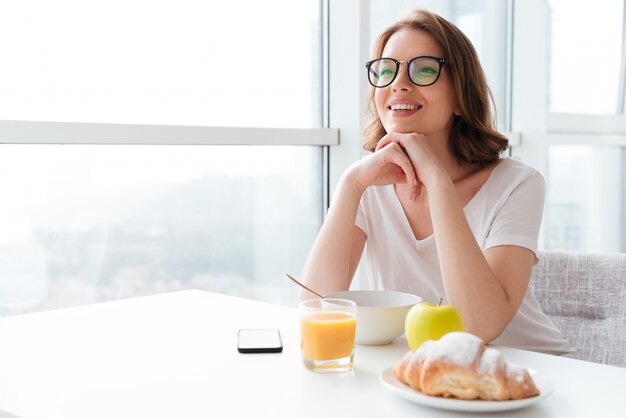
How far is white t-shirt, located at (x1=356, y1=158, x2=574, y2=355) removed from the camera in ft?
5.26

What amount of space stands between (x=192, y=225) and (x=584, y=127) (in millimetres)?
2322

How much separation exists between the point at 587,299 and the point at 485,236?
33 centimetres

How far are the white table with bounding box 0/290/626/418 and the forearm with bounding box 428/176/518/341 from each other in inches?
6.4

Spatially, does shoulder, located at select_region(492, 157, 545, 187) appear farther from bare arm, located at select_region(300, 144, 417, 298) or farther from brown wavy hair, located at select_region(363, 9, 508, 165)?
bare arm, located at select_region(300, 144, 417, 298)

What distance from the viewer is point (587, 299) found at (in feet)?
5.86

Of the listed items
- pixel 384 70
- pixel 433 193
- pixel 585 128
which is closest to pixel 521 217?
pixel 433 193

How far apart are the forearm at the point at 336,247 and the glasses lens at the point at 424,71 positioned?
0.26 m

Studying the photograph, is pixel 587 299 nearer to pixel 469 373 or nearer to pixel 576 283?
pixel 576 283

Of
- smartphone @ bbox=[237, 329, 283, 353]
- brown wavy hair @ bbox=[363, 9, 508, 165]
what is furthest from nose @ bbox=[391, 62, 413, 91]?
smartphone @ bbox=[237, 329, 283, 353]

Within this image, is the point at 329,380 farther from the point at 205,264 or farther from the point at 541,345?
the point at 205,264

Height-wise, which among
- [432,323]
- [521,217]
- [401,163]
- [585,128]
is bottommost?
[432,323]

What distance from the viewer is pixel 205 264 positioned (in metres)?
2.46

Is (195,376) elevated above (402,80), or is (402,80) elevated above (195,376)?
(402,80)

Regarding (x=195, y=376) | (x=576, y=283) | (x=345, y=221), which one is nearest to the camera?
(x=195, y=376)
